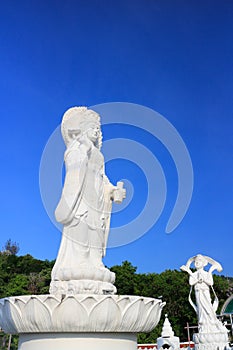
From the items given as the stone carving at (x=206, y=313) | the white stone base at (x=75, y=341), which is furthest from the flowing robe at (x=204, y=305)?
the white stone base at (x=75, y=341)

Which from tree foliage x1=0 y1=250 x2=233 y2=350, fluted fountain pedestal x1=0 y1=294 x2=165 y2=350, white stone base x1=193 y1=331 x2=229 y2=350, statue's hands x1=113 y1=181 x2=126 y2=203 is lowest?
fluted fountain pedestal x1=0 y1=294 x2=165 y2=350

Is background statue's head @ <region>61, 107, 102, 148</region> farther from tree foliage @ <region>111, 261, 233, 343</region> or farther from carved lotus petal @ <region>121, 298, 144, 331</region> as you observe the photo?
tree foliage @ <region>111, 261, 233, 343</region>

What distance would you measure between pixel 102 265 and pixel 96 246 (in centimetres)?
26

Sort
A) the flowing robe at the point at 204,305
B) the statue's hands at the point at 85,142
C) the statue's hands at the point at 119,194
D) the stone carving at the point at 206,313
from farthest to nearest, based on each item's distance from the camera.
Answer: the flowing robe at the point at 204,305, the stone carving at the point at 206,313, the statue's hands at the point at 119,194, the statue's hands at the point at 85,142

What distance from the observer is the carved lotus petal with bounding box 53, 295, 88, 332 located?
3.43m

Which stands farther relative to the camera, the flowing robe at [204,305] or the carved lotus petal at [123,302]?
the flowing robe at [204,305]

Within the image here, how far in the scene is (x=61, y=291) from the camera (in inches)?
165

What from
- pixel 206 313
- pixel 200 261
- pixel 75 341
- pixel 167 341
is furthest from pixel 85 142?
pixel 167 341

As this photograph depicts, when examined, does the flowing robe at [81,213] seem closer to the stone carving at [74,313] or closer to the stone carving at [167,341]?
the stone carving at [74,313]

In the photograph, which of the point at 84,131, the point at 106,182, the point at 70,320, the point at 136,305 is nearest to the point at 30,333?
the point at 70,320

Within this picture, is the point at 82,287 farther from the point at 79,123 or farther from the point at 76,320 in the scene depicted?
the point at 79,123

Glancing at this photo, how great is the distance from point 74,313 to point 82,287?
686 mm

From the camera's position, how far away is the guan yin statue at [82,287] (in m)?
3.46

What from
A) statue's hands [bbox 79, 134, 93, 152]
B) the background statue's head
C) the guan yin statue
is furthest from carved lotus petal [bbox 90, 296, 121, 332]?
the background statue's head
